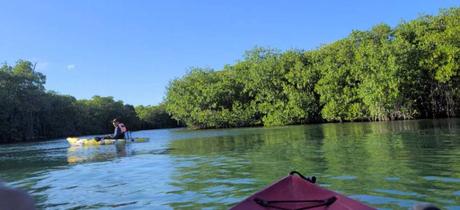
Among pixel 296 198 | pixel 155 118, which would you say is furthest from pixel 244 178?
pixel 155 118

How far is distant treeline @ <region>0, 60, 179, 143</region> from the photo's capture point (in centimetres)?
7294

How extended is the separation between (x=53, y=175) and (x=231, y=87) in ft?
186

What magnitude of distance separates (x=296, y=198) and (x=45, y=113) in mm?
84470

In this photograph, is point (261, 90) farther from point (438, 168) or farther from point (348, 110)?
point (438, 168)

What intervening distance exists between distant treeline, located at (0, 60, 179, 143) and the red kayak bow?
7303cm

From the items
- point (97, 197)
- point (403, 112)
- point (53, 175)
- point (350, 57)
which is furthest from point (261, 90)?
point (97, 197)

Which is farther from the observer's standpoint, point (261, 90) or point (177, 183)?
point (261, 90)

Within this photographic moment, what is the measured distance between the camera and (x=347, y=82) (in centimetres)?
5619

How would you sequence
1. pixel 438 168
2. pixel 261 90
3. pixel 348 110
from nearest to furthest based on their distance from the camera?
pixel 438 168, pixel 348 110, pixel 261 90

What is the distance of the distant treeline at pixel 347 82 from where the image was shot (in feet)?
159

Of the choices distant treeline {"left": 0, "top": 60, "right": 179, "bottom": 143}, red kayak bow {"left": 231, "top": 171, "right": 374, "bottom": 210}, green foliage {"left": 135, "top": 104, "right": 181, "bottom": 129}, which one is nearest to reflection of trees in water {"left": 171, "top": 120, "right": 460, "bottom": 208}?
red kayak bow {"left": 231, "top": 171, "right": 374, "bottom": 210}

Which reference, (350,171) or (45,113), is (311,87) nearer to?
(45,113)

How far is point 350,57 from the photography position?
2205 inches

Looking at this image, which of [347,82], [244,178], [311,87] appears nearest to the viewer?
[244,178]
